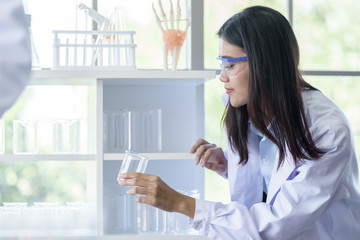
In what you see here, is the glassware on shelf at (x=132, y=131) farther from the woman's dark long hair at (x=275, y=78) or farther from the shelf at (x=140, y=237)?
the woman's dark long hair at (x=275, y=78)

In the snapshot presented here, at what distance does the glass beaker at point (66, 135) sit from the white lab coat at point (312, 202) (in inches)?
36.0

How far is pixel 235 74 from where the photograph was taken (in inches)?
63.9

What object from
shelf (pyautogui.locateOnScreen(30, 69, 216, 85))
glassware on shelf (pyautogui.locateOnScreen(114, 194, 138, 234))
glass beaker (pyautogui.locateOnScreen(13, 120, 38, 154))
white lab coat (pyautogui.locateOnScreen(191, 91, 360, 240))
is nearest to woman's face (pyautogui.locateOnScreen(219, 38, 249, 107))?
white lab coat (pyautogui.locateOnScreen(191, 91, 360, 240))

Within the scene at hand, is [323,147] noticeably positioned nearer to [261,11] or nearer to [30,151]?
[261,11]

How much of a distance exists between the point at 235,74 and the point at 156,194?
45 cm

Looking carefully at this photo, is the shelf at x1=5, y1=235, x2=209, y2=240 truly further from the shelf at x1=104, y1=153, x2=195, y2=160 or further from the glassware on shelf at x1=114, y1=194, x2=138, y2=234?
the shelf at x1=104, y1=153, x2=195, y2=160

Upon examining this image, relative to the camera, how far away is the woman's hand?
149 cm

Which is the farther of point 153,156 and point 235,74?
point 153,156

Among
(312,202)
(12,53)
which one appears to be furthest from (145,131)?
(12,53)

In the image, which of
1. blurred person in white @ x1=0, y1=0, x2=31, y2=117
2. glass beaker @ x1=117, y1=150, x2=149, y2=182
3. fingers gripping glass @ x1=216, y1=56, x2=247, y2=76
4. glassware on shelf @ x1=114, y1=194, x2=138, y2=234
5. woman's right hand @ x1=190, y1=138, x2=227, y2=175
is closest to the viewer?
blurred person in white @ x1=0, y1=0, x2=31, y2=117

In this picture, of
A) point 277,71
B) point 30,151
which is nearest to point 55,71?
point 30,151

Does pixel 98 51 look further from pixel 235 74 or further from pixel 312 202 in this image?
pixel 312 202

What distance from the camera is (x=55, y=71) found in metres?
2.12

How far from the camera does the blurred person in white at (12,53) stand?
42 cm
